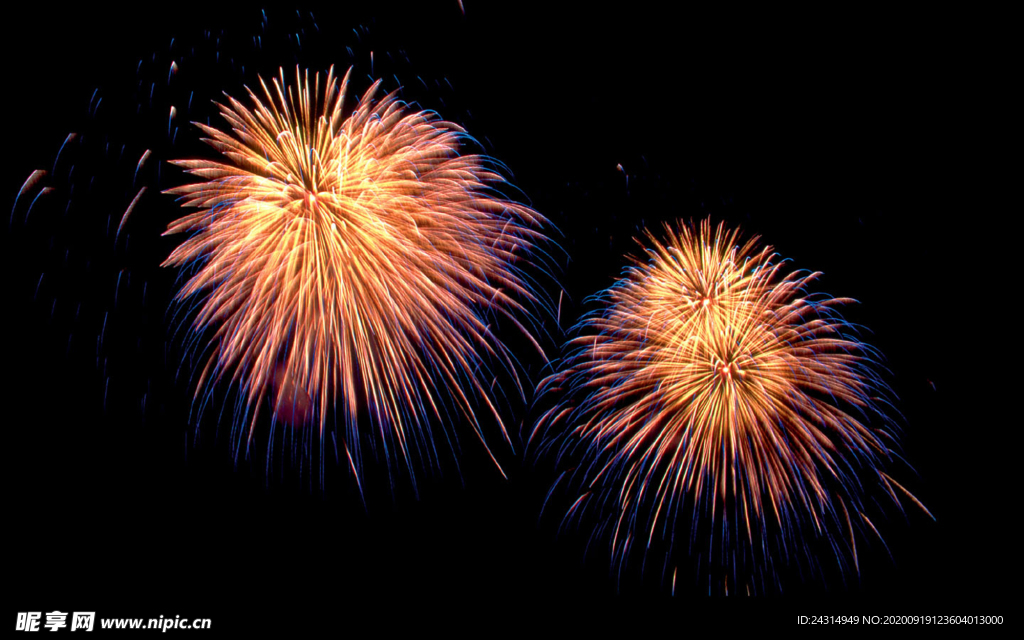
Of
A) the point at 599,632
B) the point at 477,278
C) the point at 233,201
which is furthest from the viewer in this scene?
the point at 599,632

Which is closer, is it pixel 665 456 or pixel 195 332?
pixel 195 332

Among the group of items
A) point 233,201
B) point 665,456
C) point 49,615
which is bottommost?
point 49,615

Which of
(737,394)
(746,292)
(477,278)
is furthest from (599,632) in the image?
(477,278)

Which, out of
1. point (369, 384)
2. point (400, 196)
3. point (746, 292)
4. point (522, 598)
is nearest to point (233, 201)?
point (400, 196)

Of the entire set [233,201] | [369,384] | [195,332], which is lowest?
[369,384]

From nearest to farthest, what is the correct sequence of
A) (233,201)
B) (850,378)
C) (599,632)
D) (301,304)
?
(233,201) → (301,304) → (850,378) → (599,632)

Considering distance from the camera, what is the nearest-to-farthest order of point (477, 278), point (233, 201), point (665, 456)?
point (233, 201) < point (477, 278) < point (665, 456)

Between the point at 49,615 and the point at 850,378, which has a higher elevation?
the point at 850,378

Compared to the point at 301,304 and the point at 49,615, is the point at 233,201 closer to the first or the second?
the point at 301,304

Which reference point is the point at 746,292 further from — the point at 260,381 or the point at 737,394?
the point at 260,381
